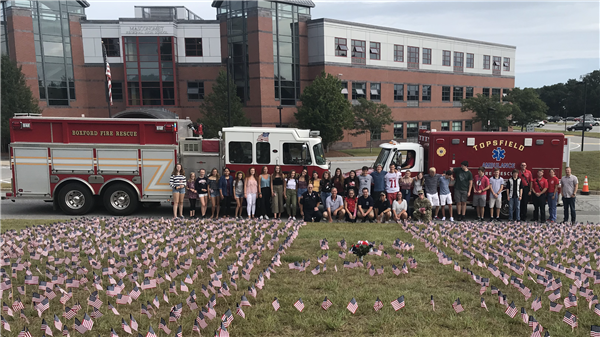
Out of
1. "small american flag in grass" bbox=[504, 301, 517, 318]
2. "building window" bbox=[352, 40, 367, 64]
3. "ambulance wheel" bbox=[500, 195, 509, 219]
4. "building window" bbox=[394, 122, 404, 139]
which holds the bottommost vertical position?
"ambulance wheel" bbox=[500, 195, 509, 219]

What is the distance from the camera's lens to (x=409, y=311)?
18.6 ft

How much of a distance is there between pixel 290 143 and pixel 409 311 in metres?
8.93

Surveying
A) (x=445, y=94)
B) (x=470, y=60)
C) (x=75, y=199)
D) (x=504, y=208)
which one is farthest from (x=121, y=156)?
(x=470, y=60)

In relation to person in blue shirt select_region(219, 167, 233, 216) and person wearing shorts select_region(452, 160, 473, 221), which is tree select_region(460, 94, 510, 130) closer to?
person wearing shorts select_region(452, 160, 473, 221)

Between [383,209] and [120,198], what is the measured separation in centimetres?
818

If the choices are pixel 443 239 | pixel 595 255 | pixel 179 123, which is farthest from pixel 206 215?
pixel 595 255

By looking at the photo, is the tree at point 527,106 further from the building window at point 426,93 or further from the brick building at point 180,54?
the brick building at point 180,54

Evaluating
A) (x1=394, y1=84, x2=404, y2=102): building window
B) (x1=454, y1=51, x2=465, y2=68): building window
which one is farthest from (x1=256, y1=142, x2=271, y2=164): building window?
(x1=454, y1=51, x2=465, y2=68): building window

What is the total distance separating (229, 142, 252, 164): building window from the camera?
14062 mm

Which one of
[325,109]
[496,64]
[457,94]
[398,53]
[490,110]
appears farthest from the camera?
[496,64]

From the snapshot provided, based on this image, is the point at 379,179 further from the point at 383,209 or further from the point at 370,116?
the point at 370,116

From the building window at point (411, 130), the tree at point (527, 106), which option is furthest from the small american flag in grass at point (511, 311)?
the tree at point (527, 106)

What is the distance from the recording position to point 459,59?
59062mm

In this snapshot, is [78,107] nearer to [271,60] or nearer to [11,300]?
[271,60]
